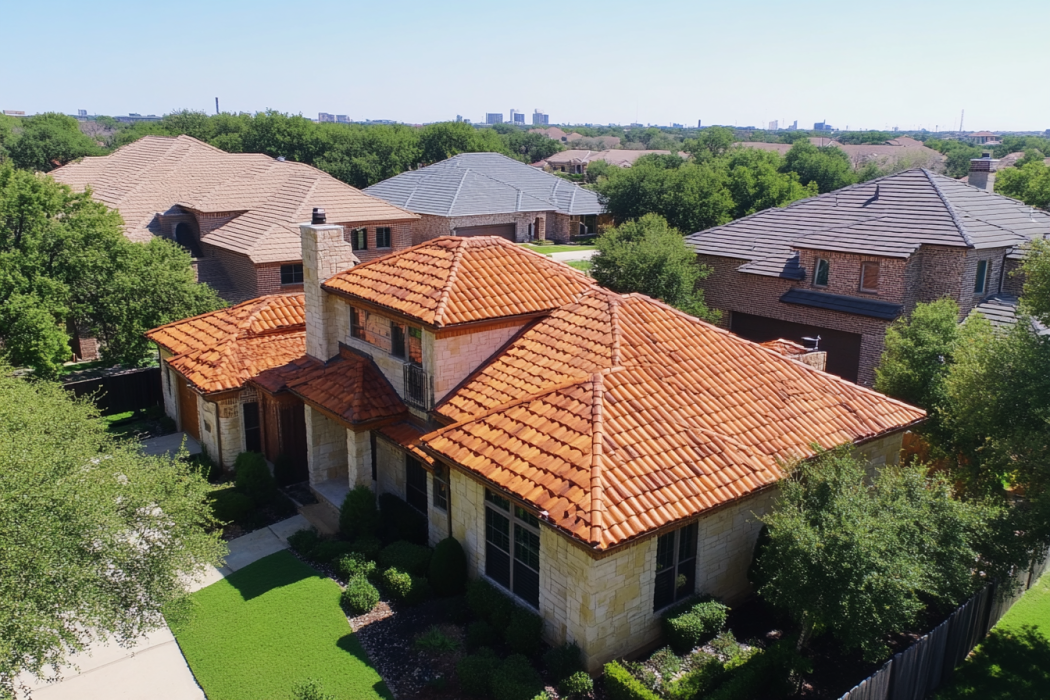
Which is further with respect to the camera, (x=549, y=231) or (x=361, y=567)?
(x=549, y=231)

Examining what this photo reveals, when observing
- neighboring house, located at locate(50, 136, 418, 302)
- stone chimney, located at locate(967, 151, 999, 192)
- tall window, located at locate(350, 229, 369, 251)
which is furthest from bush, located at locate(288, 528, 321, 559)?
stone chimney, located at locate(967, 151, 999, 192)

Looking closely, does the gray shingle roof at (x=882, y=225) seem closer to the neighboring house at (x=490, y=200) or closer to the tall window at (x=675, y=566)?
the tall window at (x=675, y=566)

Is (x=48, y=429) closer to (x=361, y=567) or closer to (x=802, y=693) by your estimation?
(x=361, y=567)

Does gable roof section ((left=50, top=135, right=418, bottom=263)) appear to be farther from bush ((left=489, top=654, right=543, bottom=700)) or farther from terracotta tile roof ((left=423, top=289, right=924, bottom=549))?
bush ((left=489, top=654, right=543, bottom=700))

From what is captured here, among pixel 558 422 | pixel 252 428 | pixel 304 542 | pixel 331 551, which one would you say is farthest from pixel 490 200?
pixel 558 422

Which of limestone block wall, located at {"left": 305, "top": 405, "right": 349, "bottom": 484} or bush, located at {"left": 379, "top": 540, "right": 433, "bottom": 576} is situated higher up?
limestone block wall, located at {"left": 305, "top": 405, "right": 349, "bottom": 484}

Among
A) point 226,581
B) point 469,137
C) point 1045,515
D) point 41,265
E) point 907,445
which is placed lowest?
point 226,581

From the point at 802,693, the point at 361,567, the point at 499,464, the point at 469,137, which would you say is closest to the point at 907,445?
the point at 802,693
